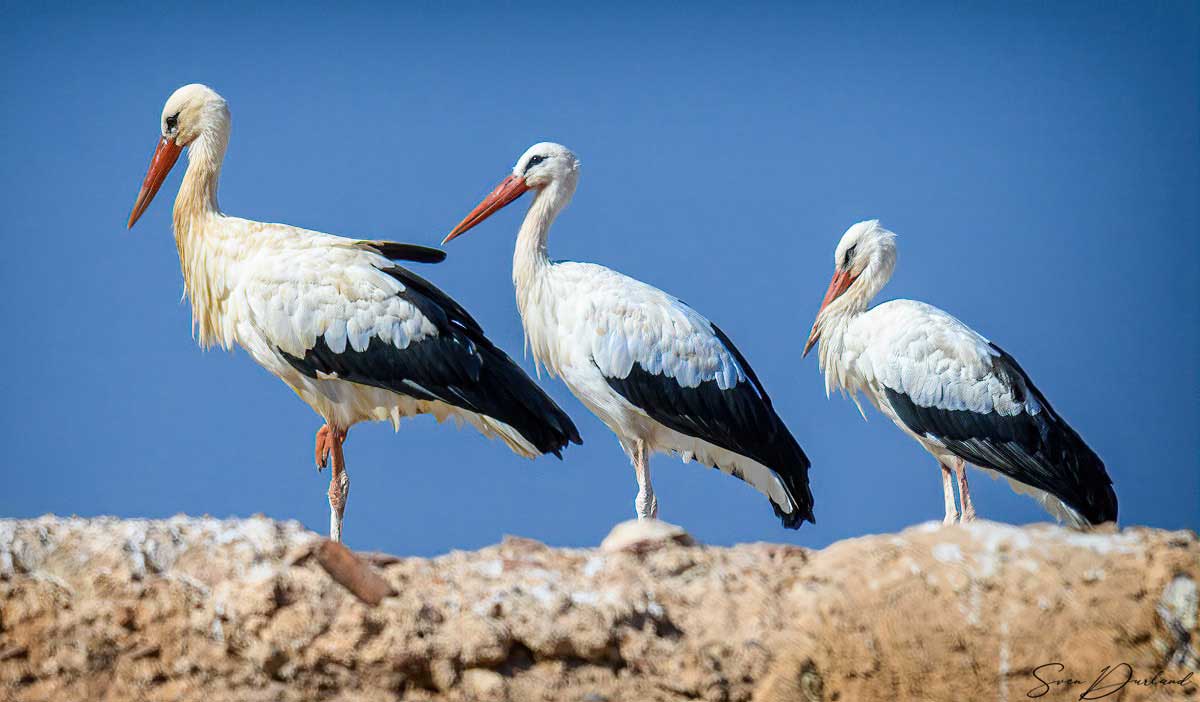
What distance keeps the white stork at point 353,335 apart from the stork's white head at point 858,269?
96.0 inches

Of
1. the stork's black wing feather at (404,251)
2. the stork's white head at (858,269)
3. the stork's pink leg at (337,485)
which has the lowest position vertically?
the stork's pink leg at (337,485)

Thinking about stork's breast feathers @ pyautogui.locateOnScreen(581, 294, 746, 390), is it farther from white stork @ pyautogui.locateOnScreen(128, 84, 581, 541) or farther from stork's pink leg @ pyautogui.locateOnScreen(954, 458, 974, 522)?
stork's pink leg @ pyautogui.locateOnScreen(954, 458, 974, 522)

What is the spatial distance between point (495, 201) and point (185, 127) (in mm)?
1985

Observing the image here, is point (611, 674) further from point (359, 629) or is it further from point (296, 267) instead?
point (296, 267)

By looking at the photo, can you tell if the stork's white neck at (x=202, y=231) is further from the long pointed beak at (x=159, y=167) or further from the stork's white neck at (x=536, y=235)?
the stork's white neck at (x=536, y=235)

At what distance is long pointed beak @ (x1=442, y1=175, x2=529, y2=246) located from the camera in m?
11.0

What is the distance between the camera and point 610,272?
33.8 feet

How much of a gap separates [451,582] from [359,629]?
54 centimetres

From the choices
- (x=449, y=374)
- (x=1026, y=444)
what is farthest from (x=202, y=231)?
(x=1026, y=444)

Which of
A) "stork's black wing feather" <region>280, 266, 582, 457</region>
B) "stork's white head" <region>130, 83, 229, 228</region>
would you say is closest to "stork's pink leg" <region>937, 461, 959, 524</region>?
"stork's black wing feather" <region>280, 266, 582, 457</region>
